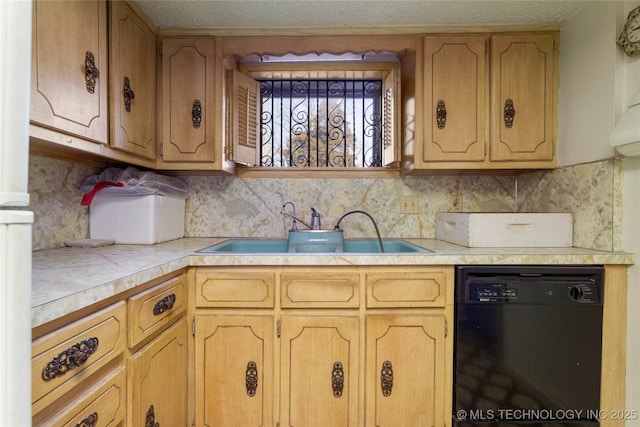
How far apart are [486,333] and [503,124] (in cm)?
105

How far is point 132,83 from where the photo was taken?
4.73 feet

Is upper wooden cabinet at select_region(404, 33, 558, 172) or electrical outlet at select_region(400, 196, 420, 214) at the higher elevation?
upper wooden cabinet at select_region(404, 33, 558, 172)

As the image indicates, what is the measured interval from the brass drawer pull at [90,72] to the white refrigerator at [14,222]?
783mm

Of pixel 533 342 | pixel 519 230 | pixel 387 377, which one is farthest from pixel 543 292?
pixel 387 377

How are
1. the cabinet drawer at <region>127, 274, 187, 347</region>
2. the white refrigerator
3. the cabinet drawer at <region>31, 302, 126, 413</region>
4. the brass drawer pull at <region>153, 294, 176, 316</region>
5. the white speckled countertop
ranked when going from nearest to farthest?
the white refrigerator, the cabinet drawer at <region>31, 302, 126, 413</region>, the white speckled countertop, the cabinet drawer at <region>127, 274, 187, 347</region>, the brass drawer pull at <region>153, 294, 176, 316</region>

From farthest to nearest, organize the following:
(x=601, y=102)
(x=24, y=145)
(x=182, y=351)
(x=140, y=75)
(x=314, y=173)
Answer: (x=314, y=173) < (x=140, y=75) < (x=601, y=102) < (x=182, y=351) < (x=24, y=145)

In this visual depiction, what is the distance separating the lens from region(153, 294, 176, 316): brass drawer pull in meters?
1.09

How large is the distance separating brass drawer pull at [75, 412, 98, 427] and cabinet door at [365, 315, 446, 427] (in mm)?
934

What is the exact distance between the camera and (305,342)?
134cm

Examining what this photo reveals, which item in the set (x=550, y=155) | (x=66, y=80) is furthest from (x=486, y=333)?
(x=66, y=80)

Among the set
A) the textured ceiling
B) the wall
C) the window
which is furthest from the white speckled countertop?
the textured ceiling

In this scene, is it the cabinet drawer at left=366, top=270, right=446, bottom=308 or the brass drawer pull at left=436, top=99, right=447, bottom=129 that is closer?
the cabinet drawer at left=366, top=270, right=446, bottom=308

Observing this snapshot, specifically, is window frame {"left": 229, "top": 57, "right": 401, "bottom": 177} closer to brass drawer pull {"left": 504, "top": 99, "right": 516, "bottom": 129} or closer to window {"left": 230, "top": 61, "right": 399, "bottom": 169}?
window {"left": 230, "top": 61, "right": 399, "bottom": 169}

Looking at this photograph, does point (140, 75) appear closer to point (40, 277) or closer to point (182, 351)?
point (40, 277)
